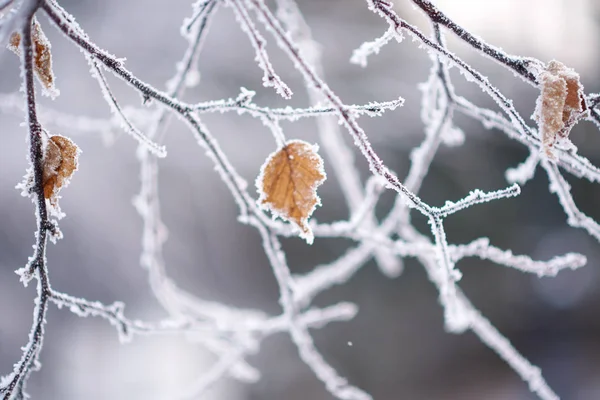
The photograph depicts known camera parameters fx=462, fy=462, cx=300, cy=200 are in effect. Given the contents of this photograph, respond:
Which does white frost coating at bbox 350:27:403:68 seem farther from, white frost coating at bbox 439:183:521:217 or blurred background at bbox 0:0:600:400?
blurred background at bbox 0:0:600:400

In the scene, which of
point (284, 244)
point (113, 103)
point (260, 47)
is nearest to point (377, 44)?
point (260, 47)

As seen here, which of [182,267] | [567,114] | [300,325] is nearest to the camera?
[567,114]

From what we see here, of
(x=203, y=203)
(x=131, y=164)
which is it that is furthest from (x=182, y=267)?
(x=131, y=164)

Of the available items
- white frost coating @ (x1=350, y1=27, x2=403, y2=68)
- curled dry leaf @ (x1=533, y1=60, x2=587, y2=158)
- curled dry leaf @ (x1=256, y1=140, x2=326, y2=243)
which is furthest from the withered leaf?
curled dry leaf @ (x1=533, y1=60, x2=587, y2=158)

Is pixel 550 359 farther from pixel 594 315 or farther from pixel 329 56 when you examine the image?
pixel 329 56

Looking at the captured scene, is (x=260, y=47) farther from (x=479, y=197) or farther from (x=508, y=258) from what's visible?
(x=508, y=258)

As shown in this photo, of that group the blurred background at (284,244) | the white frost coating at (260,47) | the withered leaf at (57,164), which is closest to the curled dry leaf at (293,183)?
the white frost coating at (260,47)
